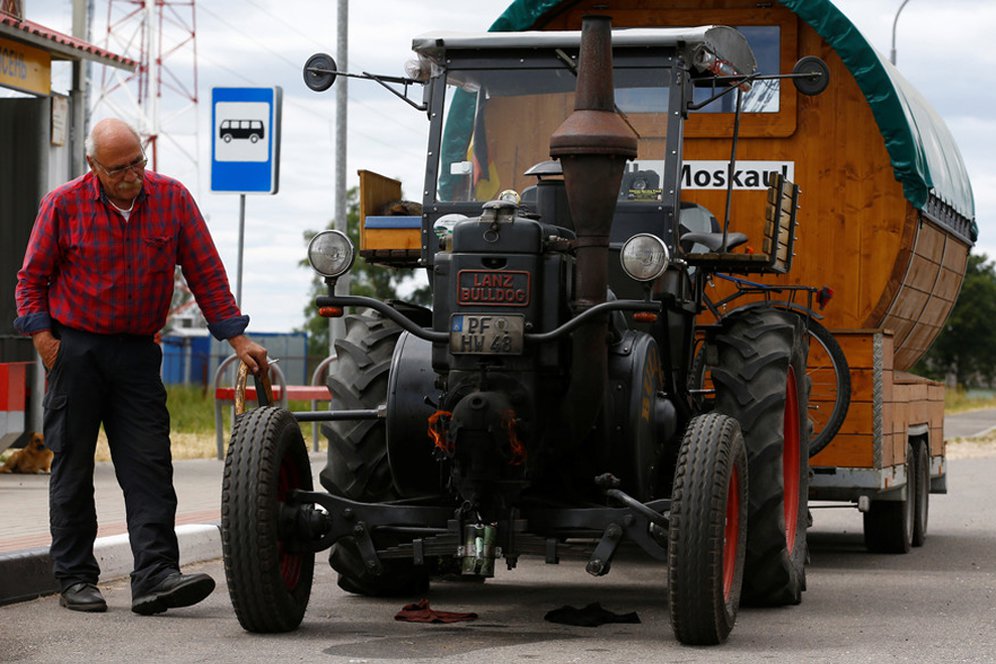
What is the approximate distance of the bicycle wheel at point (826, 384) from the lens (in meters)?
11.1

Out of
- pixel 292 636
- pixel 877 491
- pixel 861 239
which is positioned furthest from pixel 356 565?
pixel 861 239

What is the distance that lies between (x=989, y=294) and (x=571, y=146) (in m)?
86.3

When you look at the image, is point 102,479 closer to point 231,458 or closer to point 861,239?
point 861,239

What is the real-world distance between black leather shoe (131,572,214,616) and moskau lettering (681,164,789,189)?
177 inches

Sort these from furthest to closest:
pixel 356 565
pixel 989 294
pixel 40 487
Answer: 1. pixel 989 294
2. pixel 40 487
3. pixel 356 565

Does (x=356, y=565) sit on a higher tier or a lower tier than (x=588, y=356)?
lower

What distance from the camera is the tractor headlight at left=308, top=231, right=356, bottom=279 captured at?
7.53m

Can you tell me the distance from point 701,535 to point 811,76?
251cm

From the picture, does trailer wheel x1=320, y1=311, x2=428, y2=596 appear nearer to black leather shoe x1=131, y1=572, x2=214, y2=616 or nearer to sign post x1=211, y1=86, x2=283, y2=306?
black leather shoe x1=131, y1=572, x2=214, y2=616

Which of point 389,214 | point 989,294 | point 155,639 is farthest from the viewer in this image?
point 989,294

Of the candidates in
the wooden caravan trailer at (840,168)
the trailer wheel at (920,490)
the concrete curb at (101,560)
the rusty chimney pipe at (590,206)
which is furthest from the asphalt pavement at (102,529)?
the rusty chimney pipe at (590,206)

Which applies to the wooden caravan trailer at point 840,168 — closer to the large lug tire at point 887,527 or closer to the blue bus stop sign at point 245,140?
the large lug tire at point 887,527

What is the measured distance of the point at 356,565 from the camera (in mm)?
8703

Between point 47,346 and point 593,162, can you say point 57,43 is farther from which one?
point 593,162
